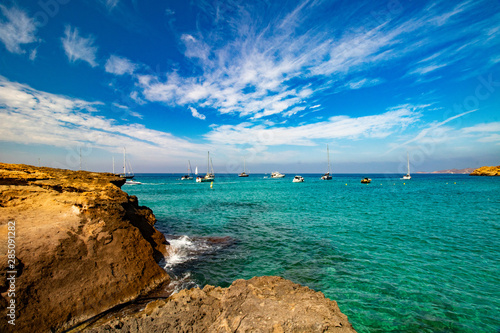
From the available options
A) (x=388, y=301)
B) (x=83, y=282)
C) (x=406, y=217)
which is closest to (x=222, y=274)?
(x=83, y=282)

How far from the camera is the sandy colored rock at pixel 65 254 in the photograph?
211 inches

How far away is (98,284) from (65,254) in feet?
4.71

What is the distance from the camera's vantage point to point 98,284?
6.29m

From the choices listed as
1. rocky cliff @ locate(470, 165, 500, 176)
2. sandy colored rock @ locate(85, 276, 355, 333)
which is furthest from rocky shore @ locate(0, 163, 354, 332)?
rocky cliff @ locate(470, 165, 500, 176)

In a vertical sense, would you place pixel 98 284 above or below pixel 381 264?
above

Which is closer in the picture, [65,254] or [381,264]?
[65,254]

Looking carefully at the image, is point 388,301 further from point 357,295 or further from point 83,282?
point 83,282

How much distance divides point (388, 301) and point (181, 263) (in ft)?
26.7

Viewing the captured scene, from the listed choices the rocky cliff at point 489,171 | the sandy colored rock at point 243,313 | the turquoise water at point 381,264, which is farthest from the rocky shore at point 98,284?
the rocky cliff at point 489,171

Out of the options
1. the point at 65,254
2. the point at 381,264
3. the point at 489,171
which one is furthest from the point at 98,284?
the point at 489,171

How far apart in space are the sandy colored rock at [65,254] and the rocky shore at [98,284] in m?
0.02

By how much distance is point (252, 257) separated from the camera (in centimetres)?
1052

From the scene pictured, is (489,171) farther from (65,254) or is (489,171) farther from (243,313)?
(65,254)

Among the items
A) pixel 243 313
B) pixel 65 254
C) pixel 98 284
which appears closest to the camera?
pixel 243 313
